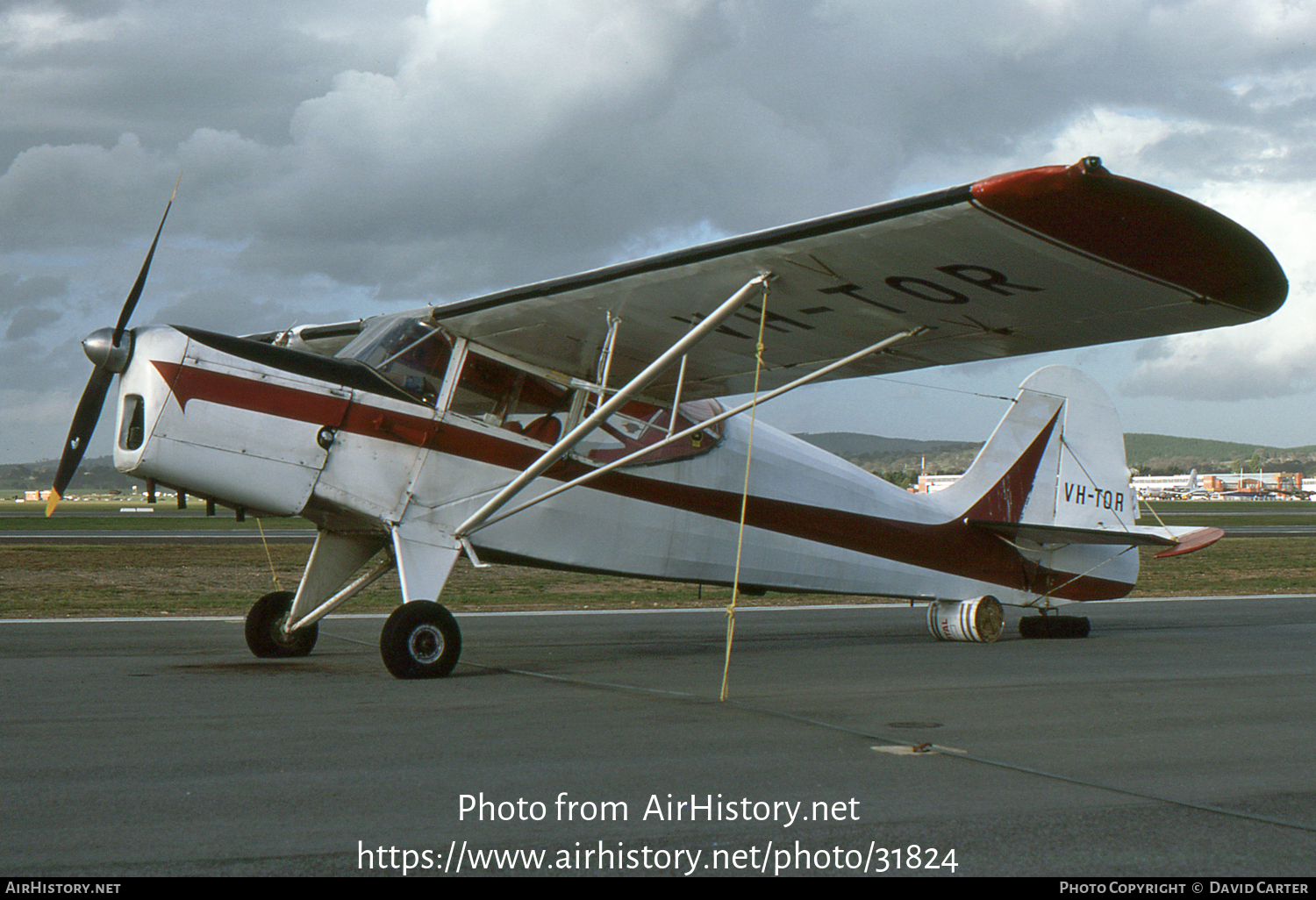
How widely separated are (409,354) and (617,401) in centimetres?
183

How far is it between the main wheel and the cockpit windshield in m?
1.70

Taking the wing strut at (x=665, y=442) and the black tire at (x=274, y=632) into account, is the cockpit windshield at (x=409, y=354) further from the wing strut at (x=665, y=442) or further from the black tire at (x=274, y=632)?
the black tire at (x=274, y=632)

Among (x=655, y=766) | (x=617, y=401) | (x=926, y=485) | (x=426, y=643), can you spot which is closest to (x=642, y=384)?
(x=617, y=401)

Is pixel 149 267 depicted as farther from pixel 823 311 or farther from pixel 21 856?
pixel 21 856

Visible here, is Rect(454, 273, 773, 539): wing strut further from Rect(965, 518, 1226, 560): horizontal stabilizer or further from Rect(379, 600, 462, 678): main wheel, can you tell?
Rect(965, 518, 1226, 560): horizontal stabilizer

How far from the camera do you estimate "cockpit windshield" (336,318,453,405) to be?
27.3 ft

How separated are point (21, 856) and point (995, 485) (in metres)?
10.6

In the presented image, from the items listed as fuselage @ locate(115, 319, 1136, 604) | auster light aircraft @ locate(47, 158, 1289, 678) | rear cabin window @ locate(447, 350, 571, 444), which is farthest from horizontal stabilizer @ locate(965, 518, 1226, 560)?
rear cabin window @ locate(447, 350, 571, 444)

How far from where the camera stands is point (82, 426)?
25.5 ft

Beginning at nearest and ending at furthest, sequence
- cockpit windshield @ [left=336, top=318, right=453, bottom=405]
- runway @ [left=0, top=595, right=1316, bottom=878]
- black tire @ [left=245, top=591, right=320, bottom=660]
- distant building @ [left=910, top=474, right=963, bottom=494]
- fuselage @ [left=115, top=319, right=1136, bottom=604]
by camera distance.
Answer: runway @ [left=0, top=595, right=1316, bottom=878] < fuselage @ [left=115, top=319, right=1136, bottom=604] < cockpit windshield @ [left=336, top=318, right=453, bottom=405] < black tire @ [left=245, top=591, right=320, bottom=660] < distant building @ [left=910, top=474, right=963, bottom=494]

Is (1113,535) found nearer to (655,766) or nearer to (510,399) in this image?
(510,399)

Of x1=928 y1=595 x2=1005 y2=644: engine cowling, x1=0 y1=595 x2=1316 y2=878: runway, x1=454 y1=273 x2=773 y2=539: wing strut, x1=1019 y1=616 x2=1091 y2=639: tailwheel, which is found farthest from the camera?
x1=1019 y1=616 x2=1091 y2=639: tailwheel

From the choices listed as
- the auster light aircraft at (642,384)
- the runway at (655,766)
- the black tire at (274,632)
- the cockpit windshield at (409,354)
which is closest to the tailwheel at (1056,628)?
the auster light aircraft at (642,384)

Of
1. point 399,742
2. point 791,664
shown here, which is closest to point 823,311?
point 791,664
